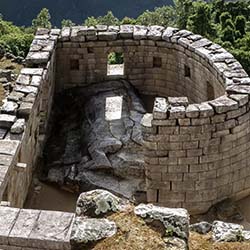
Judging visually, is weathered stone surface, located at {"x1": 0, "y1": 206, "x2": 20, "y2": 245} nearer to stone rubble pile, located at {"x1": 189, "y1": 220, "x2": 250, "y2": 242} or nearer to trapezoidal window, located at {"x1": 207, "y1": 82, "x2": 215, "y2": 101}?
stone rubble pile, located at {"x1": 189, "y1": 220, "x2": 250, "y2": 242}

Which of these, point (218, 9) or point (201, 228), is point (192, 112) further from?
point (218, 9)

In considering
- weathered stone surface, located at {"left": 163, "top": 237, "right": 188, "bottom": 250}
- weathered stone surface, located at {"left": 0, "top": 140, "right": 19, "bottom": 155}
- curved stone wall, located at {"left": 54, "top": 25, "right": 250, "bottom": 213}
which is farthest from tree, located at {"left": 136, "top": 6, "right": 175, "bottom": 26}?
weathered stone surface, located at {"left": 163, "top": 237, "right": 188, "bottom": 250}

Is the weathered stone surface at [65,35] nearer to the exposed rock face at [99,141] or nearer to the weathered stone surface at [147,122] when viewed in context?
the exposed rock face at [99,141]

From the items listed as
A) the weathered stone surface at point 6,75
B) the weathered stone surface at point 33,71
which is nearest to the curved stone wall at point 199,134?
the weathered stone surface at point 33,71

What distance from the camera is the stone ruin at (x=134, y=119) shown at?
411 inches

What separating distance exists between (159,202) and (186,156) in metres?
1.08

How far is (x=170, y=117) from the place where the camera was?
10281 millimetres

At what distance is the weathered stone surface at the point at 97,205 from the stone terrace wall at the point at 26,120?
264cm

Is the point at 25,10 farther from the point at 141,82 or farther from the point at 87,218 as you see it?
the point at 87,218

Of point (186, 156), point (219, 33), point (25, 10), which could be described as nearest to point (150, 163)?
point (186, 156)

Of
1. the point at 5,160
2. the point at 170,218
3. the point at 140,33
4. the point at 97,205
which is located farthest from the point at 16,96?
the point at 170,218

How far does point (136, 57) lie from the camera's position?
47.5 ft

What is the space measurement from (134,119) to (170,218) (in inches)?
294

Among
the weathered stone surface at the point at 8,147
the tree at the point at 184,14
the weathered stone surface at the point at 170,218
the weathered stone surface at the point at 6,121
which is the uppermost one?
the tree at the point at 184,14
